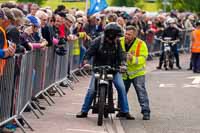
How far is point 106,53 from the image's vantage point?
15062 mm

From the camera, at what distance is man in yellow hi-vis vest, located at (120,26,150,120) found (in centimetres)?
1546

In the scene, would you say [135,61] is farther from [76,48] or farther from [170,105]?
[76,48]

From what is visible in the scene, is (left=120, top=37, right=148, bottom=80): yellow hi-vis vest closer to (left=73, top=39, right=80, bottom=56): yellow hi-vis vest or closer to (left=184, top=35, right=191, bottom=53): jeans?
(left=73, top=39, right=80, bottom=56): yellow hi-vis vest

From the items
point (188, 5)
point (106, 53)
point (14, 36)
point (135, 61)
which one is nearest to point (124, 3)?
point (188, 5)

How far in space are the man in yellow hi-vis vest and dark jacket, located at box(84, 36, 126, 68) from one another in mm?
301

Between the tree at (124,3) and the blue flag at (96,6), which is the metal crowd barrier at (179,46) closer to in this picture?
the blue flag at (96,6)

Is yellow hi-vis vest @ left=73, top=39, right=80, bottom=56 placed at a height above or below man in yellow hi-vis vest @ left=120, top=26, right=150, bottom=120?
below

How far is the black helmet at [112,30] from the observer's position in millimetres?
14719

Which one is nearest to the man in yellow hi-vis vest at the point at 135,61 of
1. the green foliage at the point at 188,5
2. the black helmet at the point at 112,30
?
the black helmet at the point at 112,30

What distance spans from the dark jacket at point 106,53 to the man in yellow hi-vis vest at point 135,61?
→ 0.99ft

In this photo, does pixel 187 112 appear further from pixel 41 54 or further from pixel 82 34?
pixel 82 34

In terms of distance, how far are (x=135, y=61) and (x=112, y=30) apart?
3.21ft

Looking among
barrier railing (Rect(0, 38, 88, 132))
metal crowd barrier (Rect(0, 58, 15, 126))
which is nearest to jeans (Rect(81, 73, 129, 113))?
barrier railing (Rect(0, 38, 88, 132))

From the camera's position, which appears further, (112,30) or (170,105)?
(170,105)
